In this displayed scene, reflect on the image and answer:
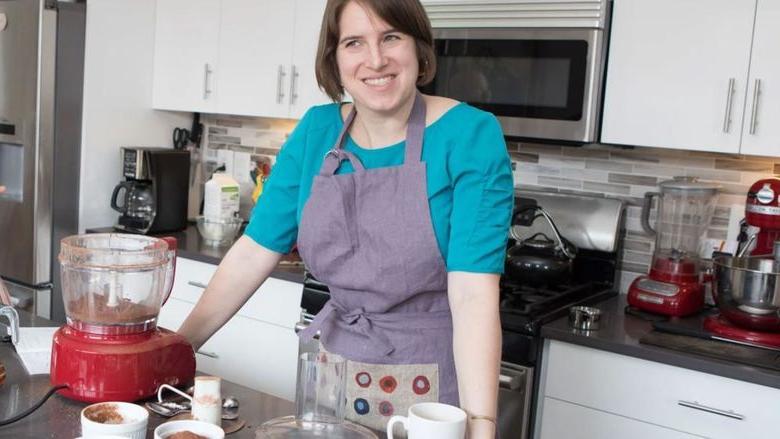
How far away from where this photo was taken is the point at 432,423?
3.84ft

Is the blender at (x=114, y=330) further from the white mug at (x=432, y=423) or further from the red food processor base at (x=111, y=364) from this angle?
the white mug at (x=432, y=423)

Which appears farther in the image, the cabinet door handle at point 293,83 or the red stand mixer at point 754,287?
the cabinet door handle at point 293,83

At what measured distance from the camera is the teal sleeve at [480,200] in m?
1.52

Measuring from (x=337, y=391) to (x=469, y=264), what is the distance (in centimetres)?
34

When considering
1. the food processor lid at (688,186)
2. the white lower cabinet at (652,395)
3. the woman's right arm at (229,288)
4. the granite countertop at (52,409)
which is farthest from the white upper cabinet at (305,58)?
the granite countertop at (52,409)

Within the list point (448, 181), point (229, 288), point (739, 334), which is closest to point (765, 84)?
point (739, 334)

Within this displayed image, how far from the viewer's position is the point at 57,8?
3312 mm

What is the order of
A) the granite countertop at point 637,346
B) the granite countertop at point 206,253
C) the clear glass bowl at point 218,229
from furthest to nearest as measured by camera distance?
the clear glass bowl at point 218,229, the granite countertop at point 206,253, the granite countertop at point 637,346

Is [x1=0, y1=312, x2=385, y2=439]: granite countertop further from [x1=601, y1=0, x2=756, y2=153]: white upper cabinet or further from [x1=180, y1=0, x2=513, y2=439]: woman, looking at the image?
[x1=601, y1=0, x2=756, y2=153]: white upper cabinet

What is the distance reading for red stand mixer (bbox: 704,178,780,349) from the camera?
7.59ft

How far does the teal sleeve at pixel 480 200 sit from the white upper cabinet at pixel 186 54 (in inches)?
85.6

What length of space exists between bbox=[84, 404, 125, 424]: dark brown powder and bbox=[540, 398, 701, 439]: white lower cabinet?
1.39m

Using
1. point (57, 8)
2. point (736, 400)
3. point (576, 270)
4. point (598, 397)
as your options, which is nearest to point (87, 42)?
point (57, 8)

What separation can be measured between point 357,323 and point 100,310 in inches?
19.9
